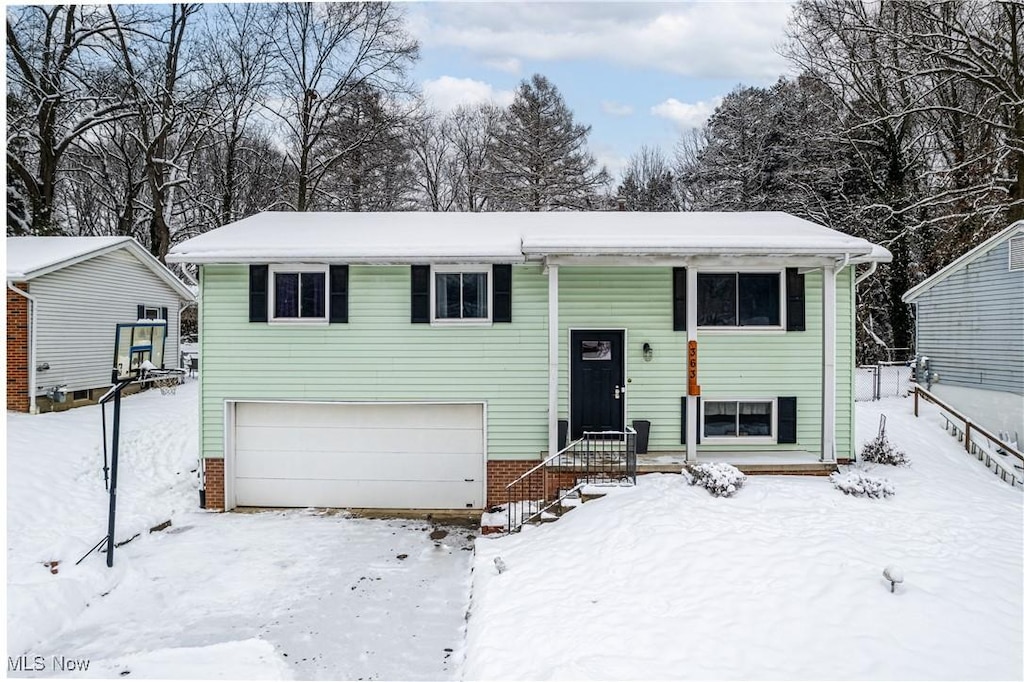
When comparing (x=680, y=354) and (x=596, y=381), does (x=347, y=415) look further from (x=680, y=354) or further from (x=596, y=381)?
(x=680, y=354)

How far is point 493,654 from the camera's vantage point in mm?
5289

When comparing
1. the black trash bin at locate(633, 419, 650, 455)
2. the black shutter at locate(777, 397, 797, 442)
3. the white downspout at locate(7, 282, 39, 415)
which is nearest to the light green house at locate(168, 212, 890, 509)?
the black shutter at locate(777, 397, 797, 442)

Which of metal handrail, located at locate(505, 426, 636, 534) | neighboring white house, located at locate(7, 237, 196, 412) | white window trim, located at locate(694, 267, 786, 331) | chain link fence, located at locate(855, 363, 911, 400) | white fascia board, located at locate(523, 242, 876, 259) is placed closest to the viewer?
metal handrail, located at locate(505, 426, 636, 534)

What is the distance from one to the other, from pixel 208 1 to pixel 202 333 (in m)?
17.8

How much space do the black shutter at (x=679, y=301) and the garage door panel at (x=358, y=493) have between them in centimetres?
455

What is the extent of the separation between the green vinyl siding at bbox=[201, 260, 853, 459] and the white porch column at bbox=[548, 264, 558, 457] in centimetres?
67

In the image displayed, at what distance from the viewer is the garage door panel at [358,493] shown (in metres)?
10.1

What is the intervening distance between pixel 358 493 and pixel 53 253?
10.4 m

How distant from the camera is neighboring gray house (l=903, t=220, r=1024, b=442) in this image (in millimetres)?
12305

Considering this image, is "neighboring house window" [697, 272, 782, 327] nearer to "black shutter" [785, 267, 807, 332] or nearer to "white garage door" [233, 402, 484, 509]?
"black shutter" [785, 267, 807, 332]

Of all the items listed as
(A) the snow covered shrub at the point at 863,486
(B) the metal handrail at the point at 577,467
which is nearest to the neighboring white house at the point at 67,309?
(B) the metal handrail at the point at 577,467

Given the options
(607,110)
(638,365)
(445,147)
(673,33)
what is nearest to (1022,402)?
(638,365)

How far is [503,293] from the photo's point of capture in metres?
9.72

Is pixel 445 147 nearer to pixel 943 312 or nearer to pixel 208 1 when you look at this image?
pixel 208 1
